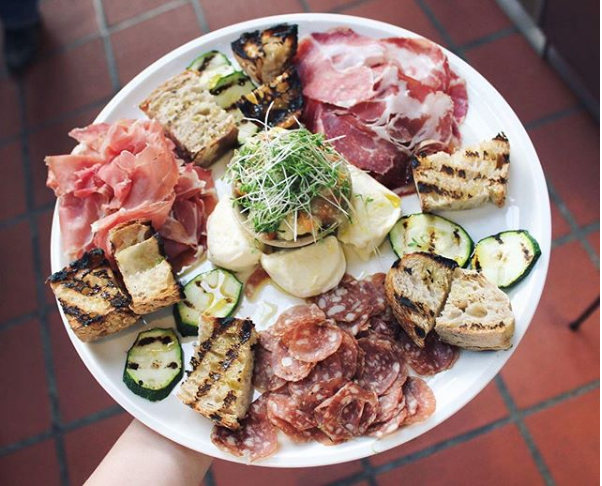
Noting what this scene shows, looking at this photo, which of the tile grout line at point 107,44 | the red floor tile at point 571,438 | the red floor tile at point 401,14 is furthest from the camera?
the tile grout line at point 107,44

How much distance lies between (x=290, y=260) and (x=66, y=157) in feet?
2.68

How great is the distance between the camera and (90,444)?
8.95 feet

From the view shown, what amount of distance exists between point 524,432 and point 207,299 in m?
1.47

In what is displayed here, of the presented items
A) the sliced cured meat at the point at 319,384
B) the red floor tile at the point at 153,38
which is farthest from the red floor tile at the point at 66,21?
the sliced cured meat at the point at 319,384

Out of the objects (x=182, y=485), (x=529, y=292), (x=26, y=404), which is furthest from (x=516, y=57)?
(x=26, y=404)

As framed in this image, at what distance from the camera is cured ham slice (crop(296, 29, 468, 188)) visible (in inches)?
83.4

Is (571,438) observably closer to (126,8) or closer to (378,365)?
(378,365)

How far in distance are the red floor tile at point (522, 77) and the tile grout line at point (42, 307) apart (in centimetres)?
234

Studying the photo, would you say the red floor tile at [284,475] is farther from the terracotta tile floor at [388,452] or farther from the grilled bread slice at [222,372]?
the grilled bread slice at [222,372]

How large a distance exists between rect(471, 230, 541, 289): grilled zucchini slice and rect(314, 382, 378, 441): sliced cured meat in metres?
0.53

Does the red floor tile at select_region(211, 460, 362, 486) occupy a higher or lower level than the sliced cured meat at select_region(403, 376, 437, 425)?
lower

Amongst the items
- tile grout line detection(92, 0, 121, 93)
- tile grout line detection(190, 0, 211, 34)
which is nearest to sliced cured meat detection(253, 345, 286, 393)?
tile grout line detection(92, 0, 121, 93)

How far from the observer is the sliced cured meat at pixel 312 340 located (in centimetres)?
184

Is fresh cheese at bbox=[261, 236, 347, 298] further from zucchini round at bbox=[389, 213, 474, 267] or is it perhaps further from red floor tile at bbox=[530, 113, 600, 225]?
red floor tile at bbox=[530, 113, 600, 225]
